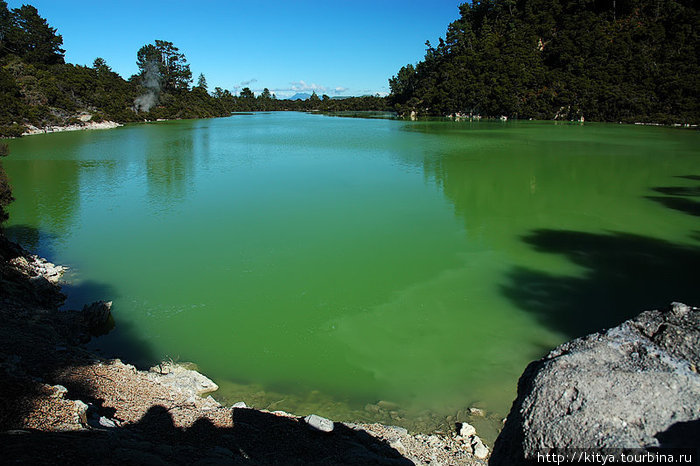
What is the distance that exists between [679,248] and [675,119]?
5035 cm

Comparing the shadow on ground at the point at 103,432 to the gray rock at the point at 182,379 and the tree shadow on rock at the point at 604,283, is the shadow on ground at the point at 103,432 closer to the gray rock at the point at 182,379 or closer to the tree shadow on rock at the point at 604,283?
the gray rock at the point at 182,379

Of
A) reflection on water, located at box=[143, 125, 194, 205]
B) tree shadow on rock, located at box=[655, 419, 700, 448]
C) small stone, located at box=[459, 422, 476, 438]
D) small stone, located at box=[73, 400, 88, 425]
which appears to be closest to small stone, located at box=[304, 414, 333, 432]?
small stone, located at box=[459, 422, 476, 438]

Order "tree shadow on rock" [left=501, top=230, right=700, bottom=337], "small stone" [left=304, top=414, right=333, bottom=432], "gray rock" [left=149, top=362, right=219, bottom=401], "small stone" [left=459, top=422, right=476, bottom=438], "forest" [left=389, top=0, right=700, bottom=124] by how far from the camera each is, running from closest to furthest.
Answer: "small stone" [left=304, top=414, right=333, bottom=432] → "small stone" [left=459, top=422, right=476, bottom=438] → "gray rock" [left=149, top=362, right=219, bottom=401] → "tree shadow on rock" [left=501, top=230, right=700, bottom=337] → "forest" [left=389, top=0, right=700, bottom=124]

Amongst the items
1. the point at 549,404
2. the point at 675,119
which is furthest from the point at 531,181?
the point at 675,119

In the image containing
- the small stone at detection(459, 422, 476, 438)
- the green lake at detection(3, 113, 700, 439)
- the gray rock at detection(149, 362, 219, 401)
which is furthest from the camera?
the green lake at detection(3, 113, 700, 439)

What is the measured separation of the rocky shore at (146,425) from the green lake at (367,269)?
2.04 feet

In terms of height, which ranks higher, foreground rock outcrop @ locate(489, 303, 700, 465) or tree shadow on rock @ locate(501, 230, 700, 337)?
foreground rock outcrop @ locate(489, 303, 700, 465)

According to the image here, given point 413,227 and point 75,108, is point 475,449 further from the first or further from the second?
point 75,108

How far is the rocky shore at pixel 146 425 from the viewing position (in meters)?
2.61

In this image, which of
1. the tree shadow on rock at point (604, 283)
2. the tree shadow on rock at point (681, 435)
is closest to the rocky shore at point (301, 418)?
the tree shadow on rock at point (681, 435)

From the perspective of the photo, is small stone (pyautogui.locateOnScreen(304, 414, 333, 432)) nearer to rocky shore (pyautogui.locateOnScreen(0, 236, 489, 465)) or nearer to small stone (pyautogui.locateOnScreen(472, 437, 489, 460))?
rocky shore (pyautogui.locateOnScreen(0, 236, 489, 465))

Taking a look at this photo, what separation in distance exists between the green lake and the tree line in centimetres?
3137

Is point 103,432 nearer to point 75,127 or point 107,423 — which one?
point 107,423

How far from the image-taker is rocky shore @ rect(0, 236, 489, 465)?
103 inches
